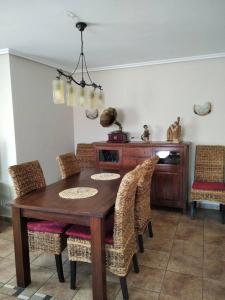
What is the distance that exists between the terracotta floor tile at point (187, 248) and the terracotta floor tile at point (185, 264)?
0.06 m

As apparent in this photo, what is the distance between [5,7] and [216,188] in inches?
124

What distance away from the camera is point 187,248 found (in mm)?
2598

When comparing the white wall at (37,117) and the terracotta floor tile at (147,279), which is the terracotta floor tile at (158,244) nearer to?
the terracotta floor tile at (147,279)

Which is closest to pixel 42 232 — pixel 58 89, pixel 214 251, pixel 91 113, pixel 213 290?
pixel 58 89

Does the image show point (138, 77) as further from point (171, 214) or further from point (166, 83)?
point (171, 214)

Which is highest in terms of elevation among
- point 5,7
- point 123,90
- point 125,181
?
point 5,7

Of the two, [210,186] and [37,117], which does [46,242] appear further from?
[210,186]

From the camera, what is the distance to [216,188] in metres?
3.22

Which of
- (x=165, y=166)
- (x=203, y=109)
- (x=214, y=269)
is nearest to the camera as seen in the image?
(x=214, y=269)

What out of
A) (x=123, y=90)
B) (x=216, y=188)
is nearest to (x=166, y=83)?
(x=123, y=90)

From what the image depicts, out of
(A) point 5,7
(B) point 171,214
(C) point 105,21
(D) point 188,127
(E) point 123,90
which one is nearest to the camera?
(A) point 5,7

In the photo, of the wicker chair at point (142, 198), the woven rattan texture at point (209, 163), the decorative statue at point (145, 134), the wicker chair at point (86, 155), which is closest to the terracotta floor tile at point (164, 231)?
the wicker chair at point (142, 198)

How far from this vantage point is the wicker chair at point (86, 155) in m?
4.27

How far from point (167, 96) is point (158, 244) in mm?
2311
